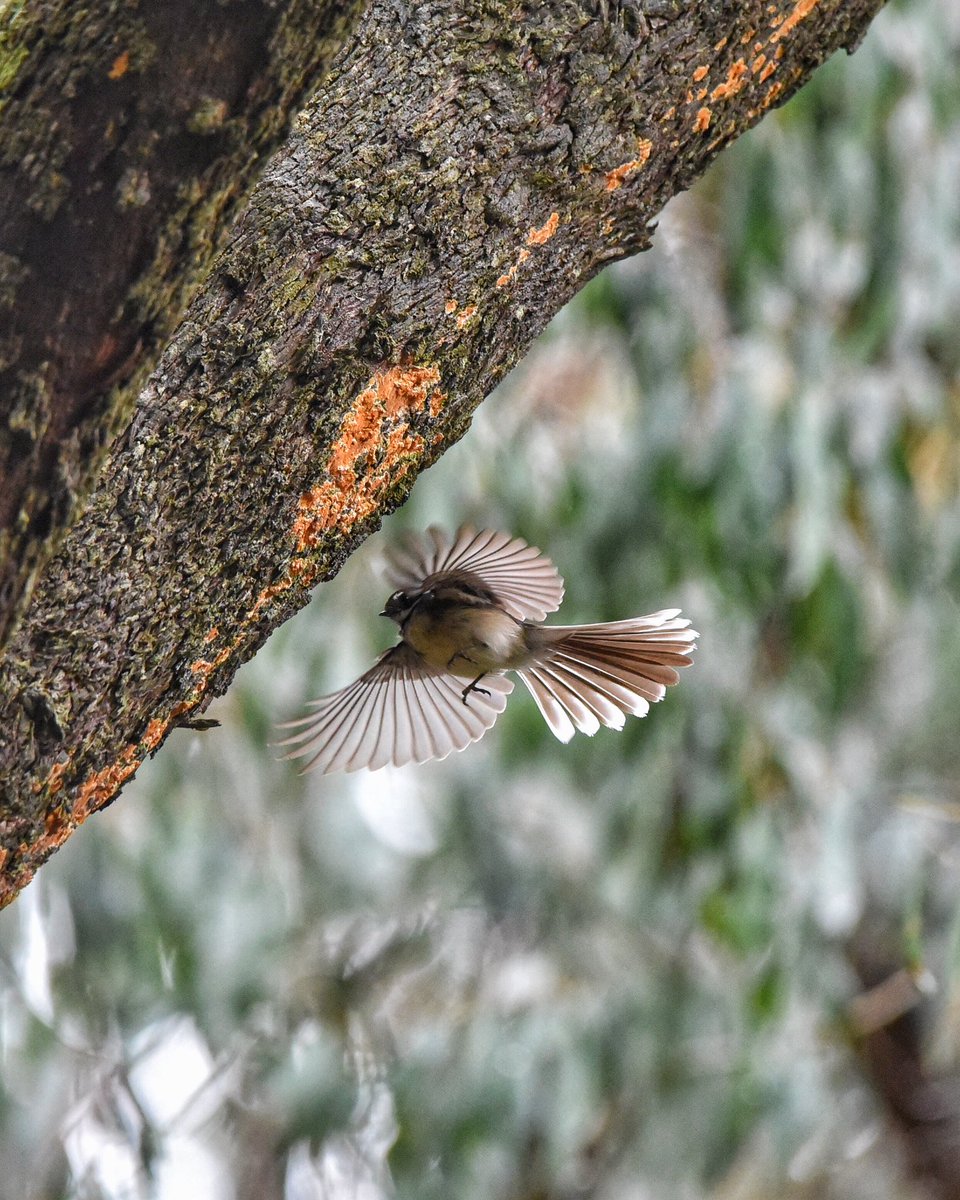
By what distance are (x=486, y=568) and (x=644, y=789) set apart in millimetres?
1121

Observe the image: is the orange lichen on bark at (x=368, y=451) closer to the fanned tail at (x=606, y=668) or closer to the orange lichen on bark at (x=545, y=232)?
the orange lichen on bark at (x=545, y=232)

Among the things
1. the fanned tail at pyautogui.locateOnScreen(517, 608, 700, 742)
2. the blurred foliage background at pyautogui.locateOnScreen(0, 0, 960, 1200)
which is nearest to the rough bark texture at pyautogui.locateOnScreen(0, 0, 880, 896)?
the fanned tail at pyautogui.locateOnScreen(517, 608, 700, 742)

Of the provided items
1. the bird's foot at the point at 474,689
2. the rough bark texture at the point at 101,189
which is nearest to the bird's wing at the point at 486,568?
the bird's foot at the point at 474,689

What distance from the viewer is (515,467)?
2.97 meters

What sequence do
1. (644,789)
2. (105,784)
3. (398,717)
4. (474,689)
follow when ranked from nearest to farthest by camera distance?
(105,784) < (474,689) < (398,717) < (644,789)

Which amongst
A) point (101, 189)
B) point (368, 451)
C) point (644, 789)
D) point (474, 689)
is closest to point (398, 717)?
point (474, 689)

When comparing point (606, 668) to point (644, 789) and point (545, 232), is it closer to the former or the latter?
point (545, 232)

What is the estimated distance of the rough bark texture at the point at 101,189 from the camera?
0.61m

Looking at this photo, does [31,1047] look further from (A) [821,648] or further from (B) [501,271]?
(B) [501,271]

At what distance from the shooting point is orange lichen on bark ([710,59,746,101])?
112 cm

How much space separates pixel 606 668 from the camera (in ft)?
6.23

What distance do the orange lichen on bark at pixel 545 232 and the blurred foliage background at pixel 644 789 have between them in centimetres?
172

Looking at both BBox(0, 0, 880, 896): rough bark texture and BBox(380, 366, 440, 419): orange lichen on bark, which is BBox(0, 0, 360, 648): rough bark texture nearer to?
BBox(0, 0, 880, 896): rough bark texture

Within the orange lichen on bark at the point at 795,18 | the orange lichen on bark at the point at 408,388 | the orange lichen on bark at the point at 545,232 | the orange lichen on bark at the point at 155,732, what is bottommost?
the orange lichen on bark at the point at 155,732
